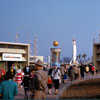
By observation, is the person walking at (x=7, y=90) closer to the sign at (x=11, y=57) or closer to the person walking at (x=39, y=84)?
the person walking at (x=39, y=84)

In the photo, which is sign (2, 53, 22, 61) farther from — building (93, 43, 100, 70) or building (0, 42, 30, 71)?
building (93, 43, 100, 70)

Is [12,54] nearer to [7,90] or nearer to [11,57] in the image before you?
[11,57]

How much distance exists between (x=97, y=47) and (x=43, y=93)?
2878 inches

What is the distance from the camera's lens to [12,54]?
62.2m

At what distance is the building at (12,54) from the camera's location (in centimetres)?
6025

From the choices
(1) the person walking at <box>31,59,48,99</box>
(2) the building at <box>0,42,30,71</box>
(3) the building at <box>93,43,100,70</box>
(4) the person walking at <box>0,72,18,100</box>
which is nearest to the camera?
(4) the person walking at <box>0,72,18,100</box>

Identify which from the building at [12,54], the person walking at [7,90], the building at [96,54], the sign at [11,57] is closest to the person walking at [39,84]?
the person walking at [7,90]

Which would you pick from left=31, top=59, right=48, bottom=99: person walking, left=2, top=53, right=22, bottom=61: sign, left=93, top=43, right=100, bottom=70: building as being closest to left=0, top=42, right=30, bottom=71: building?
left=2, top=53, right=22, bottom=61: sign

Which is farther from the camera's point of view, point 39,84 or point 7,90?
point 39,84

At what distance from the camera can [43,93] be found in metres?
7.93

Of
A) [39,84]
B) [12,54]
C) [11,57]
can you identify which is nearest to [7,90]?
[39,84]

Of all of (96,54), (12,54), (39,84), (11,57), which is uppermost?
(96,54)

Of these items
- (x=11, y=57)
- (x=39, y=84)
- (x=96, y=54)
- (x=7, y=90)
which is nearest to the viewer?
(x=7, y=90)

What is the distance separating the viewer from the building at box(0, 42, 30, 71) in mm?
60250
